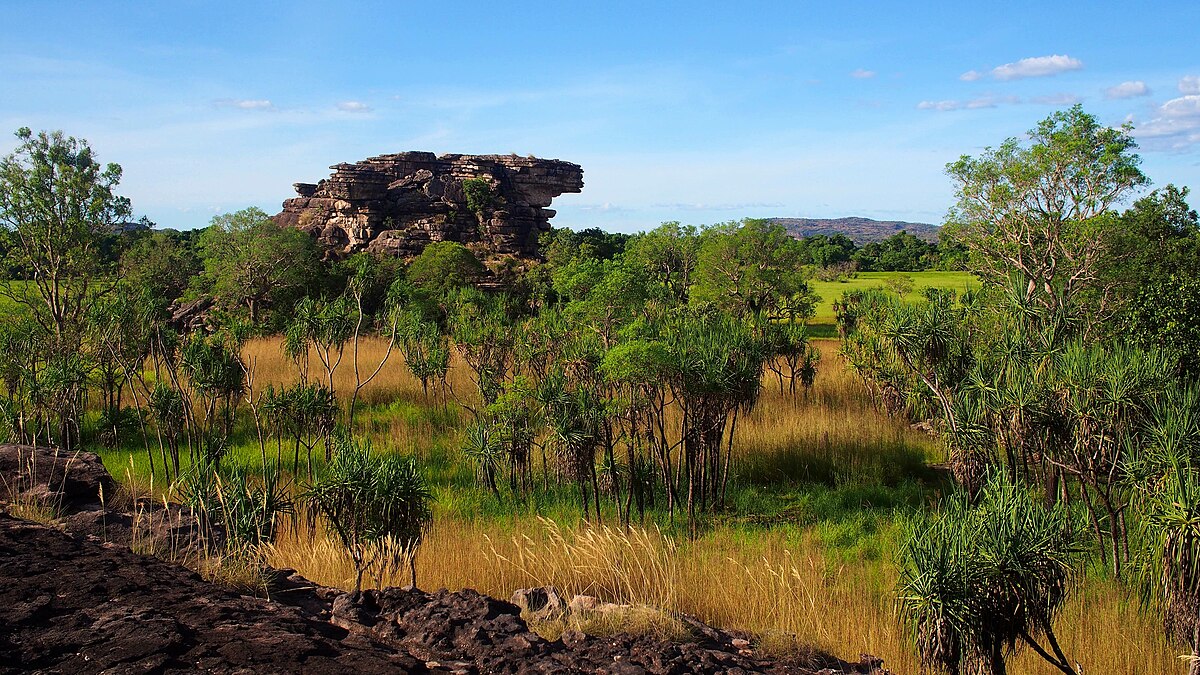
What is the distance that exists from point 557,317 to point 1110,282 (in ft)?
40.1

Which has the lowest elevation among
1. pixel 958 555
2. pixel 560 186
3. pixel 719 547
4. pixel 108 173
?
pixel 719 547

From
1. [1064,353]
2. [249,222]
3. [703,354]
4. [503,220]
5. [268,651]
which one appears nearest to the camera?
[268,651]

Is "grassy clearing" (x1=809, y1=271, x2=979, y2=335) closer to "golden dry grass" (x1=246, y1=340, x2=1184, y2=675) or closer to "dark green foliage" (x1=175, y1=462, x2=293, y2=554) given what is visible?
"golden dry grass" (x1=246, y1=340, x2=1184, y2=675)

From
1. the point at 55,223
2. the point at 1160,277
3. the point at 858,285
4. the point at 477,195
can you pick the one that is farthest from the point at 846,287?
the point at 55,223

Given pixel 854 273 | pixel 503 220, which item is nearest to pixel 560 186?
pixel 503 220

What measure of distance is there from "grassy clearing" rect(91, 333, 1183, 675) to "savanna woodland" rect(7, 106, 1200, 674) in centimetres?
5

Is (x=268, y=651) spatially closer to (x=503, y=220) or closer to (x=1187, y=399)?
(x=1187, y=399)

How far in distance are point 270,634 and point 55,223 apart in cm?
1482

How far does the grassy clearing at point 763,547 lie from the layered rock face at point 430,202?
42760 mm

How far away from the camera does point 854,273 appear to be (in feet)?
221

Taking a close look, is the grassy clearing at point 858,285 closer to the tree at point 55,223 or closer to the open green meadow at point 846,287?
the open green meadow at point 846,287

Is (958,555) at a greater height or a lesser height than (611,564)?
greater

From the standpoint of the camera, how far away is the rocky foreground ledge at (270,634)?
4684 mm

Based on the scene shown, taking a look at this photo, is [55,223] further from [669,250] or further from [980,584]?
[669,250]
